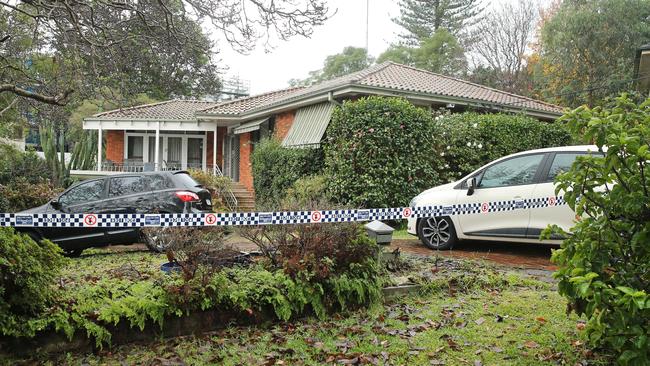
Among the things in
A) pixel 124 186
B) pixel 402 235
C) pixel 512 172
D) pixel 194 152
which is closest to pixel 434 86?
pixel 402 235

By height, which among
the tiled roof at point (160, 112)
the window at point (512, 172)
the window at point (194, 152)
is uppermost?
the tiled roof at point (160, 112)

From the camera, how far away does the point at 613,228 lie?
3.59 metres

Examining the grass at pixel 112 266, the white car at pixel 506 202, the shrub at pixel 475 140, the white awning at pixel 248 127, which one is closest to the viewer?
the grass at pixel 112 266

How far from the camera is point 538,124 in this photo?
15.8 m

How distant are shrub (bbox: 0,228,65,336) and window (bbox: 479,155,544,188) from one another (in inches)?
267

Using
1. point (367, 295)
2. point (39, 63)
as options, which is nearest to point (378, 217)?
point (367, 295)

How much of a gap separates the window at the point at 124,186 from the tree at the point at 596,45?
22.9 meters

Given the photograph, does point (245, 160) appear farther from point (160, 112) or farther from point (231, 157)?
point (160, 112)

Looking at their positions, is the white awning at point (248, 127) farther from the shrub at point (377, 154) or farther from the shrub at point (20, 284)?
the shrub at point (20, 284)

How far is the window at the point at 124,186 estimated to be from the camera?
9.90 metres

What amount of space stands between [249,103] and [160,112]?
5.16 m

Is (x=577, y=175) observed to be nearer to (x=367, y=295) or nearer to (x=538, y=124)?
(x=367, y=295)

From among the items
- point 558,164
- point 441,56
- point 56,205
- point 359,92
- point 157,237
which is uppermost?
point 441,56

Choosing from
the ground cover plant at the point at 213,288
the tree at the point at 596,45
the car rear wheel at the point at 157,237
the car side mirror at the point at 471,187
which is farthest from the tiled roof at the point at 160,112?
the tree at the point at 596,45
